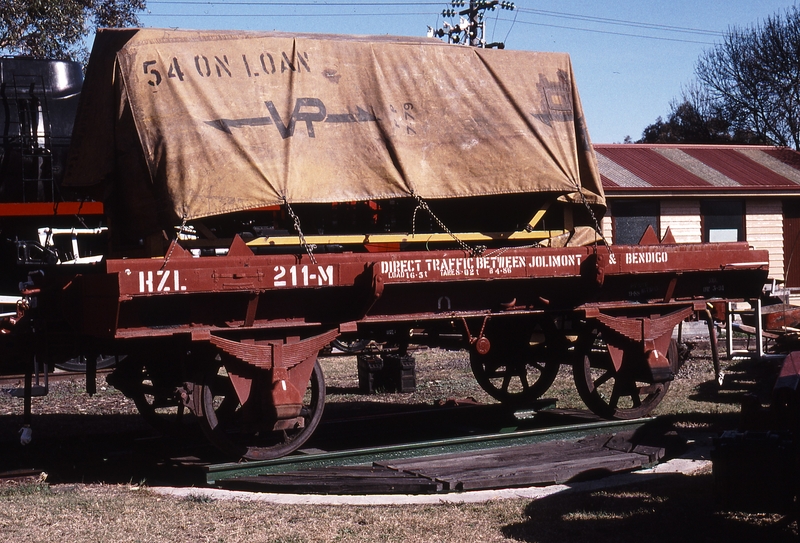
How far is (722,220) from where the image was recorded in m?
23.8

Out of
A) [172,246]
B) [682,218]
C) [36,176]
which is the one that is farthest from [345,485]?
[682,218]

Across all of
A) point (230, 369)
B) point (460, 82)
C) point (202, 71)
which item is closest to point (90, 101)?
point (202, 71)

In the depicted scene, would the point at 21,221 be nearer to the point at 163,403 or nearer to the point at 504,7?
the point at 163,403

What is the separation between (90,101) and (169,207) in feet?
4.81

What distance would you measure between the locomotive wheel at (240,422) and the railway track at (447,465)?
163 millimetres

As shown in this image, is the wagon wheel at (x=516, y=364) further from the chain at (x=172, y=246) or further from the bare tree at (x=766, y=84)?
the bare tree at (x=766, y=84)

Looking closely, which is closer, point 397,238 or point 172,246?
point 172,246

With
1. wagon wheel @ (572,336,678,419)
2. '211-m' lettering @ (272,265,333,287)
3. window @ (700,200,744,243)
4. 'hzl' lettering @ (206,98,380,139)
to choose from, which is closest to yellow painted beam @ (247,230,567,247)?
'211-m' lettering @ (272,265,333,287)

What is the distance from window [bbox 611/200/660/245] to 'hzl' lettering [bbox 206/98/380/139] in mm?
15422

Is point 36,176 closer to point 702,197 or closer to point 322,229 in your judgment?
point 322,229

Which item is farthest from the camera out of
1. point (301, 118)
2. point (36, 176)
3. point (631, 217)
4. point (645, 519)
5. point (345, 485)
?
point (631, 217)

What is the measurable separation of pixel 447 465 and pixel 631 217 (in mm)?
16197

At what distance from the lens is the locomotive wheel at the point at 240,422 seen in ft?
24.6

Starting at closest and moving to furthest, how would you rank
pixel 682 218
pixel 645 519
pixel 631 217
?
1. pixel 645 519
2. pixel 631 217
3. pixel 682 218
